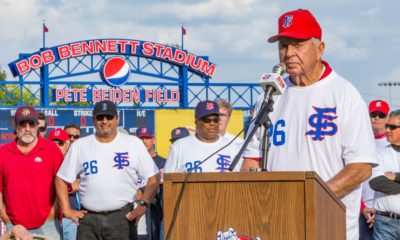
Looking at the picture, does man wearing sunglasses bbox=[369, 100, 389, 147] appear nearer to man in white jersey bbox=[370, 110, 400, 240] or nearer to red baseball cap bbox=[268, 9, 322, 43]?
man in white jersey bbox=[370, 110, 400, 240]

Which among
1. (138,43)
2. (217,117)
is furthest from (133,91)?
(217,117)

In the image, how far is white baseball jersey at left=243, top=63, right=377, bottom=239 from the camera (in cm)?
533

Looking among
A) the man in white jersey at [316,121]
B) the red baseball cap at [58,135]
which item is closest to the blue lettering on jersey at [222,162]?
the red baseball cap at [58,135]

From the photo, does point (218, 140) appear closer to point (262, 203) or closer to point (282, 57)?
point (282, 57)

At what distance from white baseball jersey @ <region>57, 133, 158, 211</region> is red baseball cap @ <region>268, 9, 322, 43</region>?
4.90 meters

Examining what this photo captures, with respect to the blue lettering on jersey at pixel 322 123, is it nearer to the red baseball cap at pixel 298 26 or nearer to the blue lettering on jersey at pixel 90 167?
the red baseball cap at pixel 298 26

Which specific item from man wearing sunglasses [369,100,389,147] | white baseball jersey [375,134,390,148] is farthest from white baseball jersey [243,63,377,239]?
man wearing sunglasses [369,100,389,147]

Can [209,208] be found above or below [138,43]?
below

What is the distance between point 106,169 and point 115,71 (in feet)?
84.2

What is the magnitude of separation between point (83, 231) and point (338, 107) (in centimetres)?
549

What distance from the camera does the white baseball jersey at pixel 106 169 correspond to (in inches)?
396

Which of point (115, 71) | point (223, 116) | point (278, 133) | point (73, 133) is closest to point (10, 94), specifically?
point (115, 71)

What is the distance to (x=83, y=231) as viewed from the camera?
33.6 ft

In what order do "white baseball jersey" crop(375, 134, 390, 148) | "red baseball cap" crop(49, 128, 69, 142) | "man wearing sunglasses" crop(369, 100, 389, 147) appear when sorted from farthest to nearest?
"red baseball cap" crop(49, 128, 69, 142) < "man wearing sunglasses" crop(369, 100, 389, 147) < "white baseball jersey" crop(375, 134, 390, 148)
